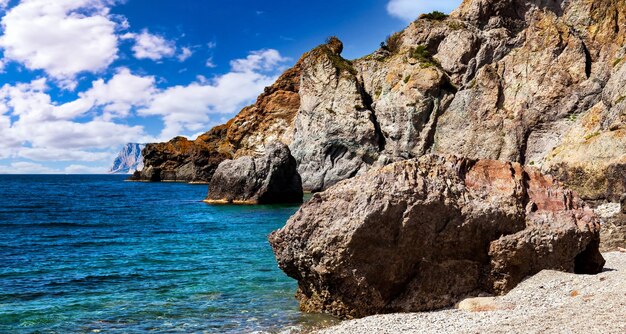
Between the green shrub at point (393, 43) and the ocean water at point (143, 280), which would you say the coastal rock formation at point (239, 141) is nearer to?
the green shrub at point (393, 43)

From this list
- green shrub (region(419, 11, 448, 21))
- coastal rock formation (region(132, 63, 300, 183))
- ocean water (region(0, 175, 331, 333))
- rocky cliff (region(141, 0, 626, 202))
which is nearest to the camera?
ocean water (region(0, 175, 331, 333))

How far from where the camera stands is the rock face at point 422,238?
12602mm

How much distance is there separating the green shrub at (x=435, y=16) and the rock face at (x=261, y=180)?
45129 millimetres

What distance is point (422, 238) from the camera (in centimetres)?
1277

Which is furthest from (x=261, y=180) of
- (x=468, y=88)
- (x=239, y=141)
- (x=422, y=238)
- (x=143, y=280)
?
(x=239, y=141)

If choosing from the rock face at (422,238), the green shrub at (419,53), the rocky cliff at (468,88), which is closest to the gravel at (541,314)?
the rock face at (422,238)

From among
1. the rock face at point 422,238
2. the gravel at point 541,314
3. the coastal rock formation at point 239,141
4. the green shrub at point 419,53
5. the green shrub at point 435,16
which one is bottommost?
the gravel at point 541,314

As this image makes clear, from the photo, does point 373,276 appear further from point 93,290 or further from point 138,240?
point 138,240

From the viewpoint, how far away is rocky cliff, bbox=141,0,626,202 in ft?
200

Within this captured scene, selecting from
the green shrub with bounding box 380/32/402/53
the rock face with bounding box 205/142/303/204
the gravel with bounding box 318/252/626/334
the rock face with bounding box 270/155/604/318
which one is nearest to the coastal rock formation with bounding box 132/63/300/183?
the green shrub with bounding box 380/32/402/53

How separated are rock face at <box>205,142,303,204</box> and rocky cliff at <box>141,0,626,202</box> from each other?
853 inches

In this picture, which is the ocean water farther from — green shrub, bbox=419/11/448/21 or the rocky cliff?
green shrub, bbox=419/11/448/21

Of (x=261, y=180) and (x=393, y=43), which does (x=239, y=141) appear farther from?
(x=261, y=180)

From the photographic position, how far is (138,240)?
30.9m
